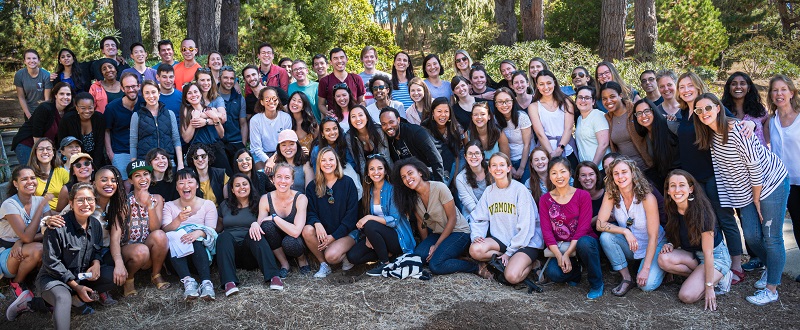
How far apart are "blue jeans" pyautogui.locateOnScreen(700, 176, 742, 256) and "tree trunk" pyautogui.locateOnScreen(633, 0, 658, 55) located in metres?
8.66

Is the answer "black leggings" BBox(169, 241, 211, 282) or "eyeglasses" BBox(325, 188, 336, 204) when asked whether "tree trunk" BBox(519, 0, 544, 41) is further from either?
"black leggings" BBox(169, 241, 211, 282)

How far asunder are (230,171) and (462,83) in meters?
2.44

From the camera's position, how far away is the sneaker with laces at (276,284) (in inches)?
202

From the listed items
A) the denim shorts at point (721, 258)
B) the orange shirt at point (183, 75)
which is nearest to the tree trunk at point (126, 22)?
the orange shirt at point (183, 75)

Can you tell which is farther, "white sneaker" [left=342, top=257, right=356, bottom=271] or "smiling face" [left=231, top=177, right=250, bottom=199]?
"white sneaker" [left=342, top=257, right=356, bottom=271]

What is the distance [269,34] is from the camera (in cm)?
1678

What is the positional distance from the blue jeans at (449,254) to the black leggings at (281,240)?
101 centimetres

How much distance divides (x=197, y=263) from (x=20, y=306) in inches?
52.5

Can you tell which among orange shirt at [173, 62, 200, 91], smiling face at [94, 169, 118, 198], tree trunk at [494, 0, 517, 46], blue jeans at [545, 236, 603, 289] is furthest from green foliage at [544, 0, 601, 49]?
smiling face at [94, 169, 118, 198]

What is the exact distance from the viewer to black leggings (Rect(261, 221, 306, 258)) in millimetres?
5406

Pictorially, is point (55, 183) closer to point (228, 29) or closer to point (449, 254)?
point (449, 254)

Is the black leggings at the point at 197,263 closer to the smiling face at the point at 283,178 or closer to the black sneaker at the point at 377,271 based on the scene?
the smiling face at the point at 283,178

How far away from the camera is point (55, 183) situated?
17.7ft

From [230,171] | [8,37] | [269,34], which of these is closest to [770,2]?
[269,34]
